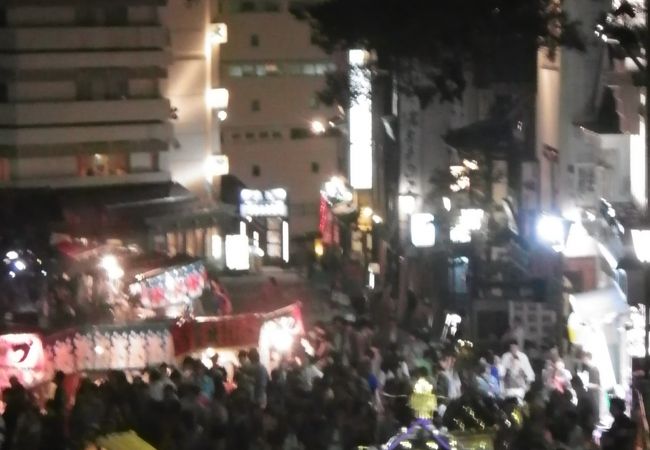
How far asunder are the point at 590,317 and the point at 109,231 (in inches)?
748

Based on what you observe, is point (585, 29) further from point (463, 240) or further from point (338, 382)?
point (338, 382)

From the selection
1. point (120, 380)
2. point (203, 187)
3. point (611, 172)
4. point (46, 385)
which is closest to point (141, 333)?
point (46, 385)

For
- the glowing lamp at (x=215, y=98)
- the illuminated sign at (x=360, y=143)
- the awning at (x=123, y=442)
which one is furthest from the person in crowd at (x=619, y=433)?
the glowing lamp at (x=215, y=98)

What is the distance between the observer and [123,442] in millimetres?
15008

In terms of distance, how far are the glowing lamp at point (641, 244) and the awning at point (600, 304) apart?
2.25m

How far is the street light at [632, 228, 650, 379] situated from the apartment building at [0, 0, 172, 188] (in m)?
25.3

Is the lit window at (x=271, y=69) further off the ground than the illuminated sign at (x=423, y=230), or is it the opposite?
the lit window at (x=271, y=69)

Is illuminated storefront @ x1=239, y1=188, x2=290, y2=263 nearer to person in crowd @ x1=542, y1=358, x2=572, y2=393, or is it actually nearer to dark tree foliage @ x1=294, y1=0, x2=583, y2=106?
dark tree foliage @ x1=294, y1=0, x2=583, y2=106

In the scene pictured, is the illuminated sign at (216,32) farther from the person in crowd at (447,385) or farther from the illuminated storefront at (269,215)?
the person in crowd at (447,385)

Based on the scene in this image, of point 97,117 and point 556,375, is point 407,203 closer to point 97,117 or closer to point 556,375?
point 97,117

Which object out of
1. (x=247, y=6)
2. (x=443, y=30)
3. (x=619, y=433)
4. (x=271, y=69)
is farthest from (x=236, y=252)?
(x=619, y=433)

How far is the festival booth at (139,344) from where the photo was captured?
20.1 meters

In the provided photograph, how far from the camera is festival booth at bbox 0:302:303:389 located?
20.1m

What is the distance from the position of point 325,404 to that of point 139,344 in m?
5.30
